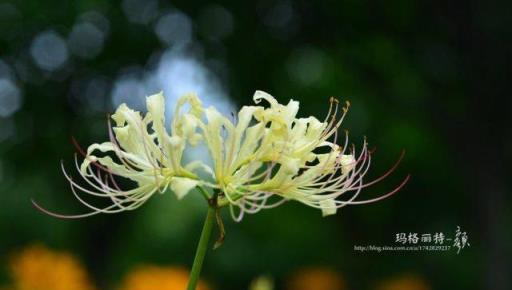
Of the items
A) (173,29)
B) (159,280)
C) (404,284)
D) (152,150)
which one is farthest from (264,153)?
(173,29)

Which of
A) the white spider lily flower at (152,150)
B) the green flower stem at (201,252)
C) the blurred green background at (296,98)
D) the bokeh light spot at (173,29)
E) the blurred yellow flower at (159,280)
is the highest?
the bokeh light spot at (173,29)

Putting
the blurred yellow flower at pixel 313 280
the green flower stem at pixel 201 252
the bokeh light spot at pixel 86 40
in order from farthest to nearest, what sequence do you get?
the bokeh light spot at pixel 86 40, the blurred yellow flower at pixel 313 280, the green flower stem at pixel 201 252

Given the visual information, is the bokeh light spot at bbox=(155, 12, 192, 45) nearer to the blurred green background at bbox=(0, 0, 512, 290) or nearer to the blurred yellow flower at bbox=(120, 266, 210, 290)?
the blurred green background at bbox=(0, 0, 512, 290)

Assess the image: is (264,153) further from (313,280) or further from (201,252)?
(313,280)

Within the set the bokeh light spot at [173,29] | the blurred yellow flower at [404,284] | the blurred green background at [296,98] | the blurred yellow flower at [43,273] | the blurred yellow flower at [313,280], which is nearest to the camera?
the blurred yellow flower at [43,273]

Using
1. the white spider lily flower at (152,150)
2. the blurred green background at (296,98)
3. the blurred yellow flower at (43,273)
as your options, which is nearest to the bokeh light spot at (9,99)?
the blurred green background at (296,98)

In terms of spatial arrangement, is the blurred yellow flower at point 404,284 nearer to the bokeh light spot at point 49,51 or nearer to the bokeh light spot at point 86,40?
the bokeh light spot at point 86,40

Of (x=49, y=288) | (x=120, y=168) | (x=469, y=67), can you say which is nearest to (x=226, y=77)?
(x=469, y=67)
